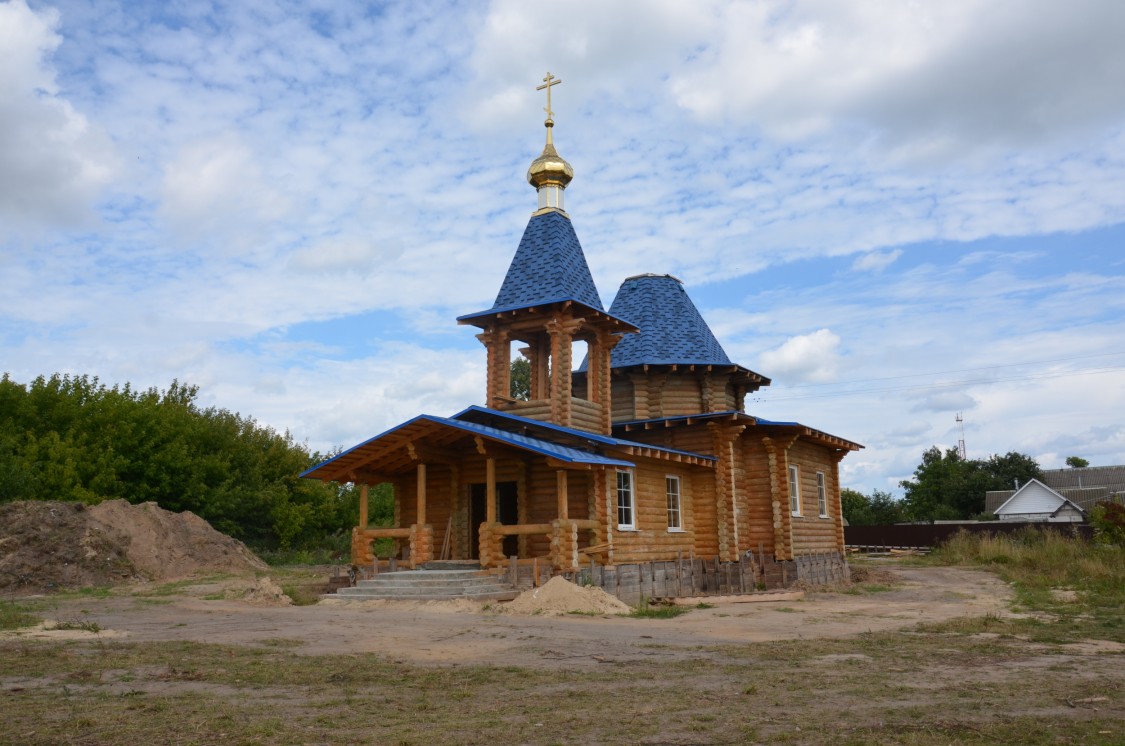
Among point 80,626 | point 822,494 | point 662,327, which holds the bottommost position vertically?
point 80,626

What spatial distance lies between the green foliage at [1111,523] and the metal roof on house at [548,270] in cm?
1718

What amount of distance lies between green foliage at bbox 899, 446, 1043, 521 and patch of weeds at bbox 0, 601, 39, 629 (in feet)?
186

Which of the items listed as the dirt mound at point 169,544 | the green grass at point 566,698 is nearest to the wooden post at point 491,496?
the green grass at point 566,698

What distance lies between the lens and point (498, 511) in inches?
803

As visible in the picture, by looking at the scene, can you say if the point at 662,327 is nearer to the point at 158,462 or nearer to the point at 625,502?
the point at 625,502

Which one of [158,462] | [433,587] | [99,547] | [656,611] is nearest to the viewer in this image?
[656,611]

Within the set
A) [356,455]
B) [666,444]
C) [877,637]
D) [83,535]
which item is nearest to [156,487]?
[83,535]

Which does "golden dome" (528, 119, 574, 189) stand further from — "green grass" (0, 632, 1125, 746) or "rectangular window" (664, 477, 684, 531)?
"green grass" (0, 632, 1125, 746)

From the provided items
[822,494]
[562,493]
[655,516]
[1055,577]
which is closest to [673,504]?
[655,516]

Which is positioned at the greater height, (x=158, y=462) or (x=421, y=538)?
(x=158, y=462)

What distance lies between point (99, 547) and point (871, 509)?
5206cm

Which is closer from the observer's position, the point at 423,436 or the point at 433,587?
the point at 433,587

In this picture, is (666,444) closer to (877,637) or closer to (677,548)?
(677,548)

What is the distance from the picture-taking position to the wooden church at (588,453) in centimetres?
1783
